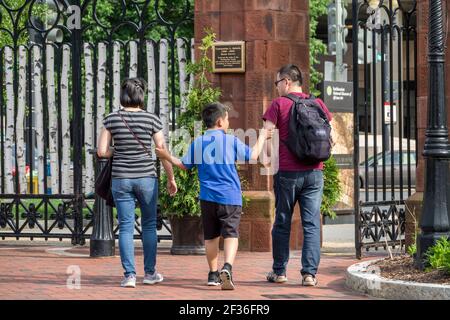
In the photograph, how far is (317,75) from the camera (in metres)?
34.2

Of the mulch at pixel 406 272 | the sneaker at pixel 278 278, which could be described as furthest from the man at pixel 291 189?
the mulch at pixel 406 272

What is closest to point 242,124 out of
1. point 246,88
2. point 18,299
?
point 246,88

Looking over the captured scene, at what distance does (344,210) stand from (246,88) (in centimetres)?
582

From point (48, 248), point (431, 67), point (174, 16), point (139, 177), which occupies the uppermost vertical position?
point (174, 16)

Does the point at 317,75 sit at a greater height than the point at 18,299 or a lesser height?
greater

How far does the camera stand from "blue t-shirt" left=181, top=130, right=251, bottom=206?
952cm

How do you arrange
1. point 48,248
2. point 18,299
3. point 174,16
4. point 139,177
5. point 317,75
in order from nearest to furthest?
1. point 18,299
2. point 139,177
3. point 48,248
4. point 174,16
5. point 317,75

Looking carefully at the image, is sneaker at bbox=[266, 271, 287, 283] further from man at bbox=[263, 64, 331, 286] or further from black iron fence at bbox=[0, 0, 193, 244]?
black iron fence at bbox=[0, 0, 193, 244]

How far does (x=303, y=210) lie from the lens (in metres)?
9.91

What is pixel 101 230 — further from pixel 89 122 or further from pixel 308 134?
pixel 308 134

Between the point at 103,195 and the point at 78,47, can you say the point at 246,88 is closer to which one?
the point at 78,47

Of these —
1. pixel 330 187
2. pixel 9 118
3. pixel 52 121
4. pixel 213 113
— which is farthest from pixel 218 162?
pixel 9 118

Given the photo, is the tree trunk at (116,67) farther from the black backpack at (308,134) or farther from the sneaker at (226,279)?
the sneaker at (226,279)

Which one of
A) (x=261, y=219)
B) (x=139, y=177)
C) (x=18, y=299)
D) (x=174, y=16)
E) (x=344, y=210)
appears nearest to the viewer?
(x=18, y=299)
